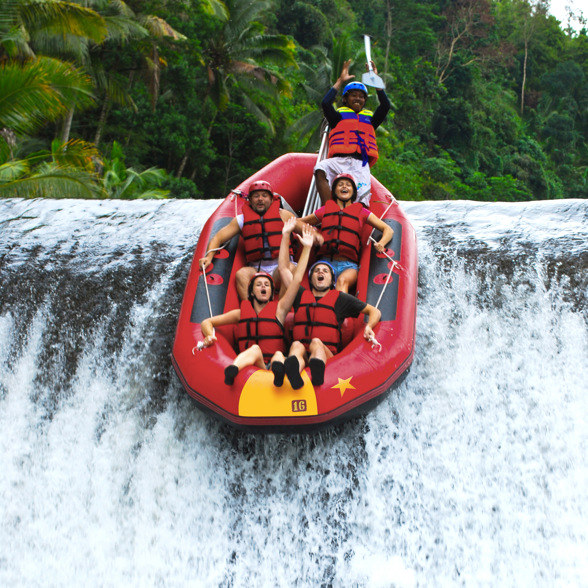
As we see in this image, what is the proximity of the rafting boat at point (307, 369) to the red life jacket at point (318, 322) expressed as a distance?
0.15 meters

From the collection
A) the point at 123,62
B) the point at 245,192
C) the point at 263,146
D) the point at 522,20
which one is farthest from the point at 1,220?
the point at 522,20

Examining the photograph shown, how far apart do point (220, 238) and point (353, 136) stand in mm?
1449

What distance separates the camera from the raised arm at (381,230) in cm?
407

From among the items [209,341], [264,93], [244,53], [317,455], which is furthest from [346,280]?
[264,93]

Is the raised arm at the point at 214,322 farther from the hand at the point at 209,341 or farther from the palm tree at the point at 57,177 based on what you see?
the palm tree at the point at 57,177

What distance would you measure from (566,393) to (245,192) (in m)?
2.64

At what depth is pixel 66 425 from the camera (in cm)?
383

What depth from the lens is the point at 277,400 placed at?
122 inches

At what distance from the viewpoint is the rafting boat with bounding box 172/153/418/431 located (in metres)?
3.12

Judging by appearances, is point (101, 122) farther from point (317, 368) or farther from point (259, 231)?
point (317, 368)

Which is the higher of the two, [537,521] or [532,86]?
[537,521]

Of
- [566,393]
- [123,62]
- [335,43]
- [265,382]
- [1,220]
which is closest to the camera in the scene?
[265,382]

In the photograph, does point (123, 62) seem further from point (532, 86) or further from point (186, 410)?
point (532, 86)

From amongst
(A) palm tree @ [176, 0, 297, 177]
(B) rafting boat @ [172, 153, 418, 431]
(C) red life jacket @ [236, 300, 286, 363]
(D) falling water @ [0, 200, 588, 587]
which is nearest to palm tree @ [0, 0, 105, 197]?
(D) falling water @ [0, 200, 588, 587]
